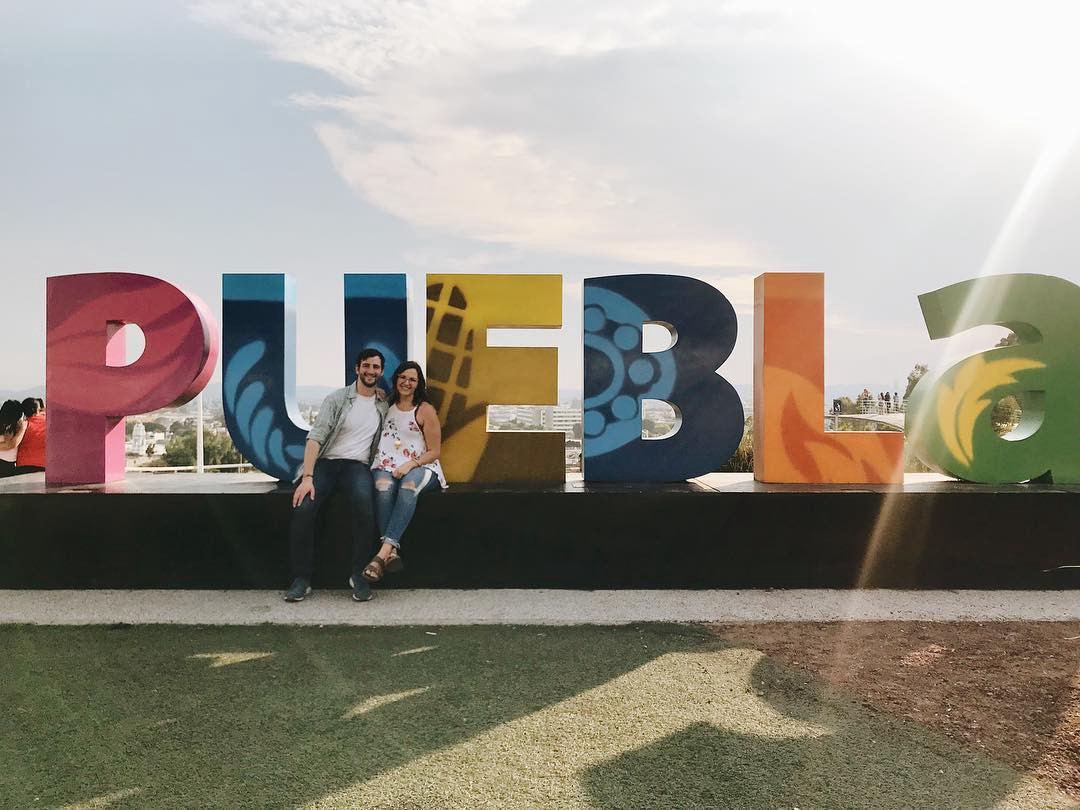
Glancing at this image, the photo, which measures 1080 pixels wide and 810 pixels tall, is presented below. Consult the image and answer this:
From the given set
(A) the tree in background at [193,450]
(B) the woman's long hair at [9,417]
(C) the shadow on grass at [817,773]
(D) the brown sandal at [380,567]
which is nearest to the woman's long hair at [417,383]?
(D) the brown sandal at [380,567]

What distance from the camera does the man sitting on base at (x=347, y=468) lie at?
5562mm

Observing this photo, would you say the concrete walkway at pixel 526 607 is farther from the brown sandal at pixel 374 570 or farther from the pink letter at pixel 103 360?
the pink letter at pixel 103 360

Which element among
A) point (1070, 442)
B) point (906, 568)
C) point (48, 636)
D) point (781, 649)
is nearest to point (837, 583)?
point (906, 568)

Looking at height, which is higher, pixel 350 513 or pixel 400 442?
pixel 400 442

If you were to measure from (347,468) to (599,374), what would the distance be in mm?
2070

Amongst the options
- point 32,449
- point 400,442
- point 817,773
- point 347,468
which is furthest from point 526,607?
point 32,449

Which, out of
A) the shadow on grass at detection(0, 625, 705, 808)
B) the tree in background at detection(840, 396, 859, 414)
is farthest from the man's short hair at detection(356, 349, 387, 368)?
the tree in background at detection(840, 396, 859, 414)

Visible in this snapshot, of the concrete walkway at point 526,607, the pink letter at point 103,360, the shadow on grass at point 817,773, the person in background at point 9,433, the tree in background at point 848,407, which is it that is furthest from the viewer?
the tree in background at point 848,407

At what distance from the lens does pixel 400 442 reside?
5.85 m

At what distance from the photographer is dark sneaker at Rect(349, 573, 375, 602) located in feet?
18.0

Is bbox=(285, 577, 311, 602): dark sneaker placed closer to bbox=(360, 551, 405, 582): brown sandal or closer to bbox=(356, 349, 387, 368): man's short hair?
bbox=(360, 551, 405, 582): brown sandal

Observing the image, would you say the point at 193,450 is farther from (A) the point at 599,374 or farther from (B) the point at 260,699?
(B) the point at 260,699

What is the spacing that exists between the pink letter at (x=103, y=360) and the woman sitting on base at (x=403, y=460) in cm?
168

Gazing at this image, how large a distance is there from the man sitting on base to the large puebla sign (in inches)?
15.4
